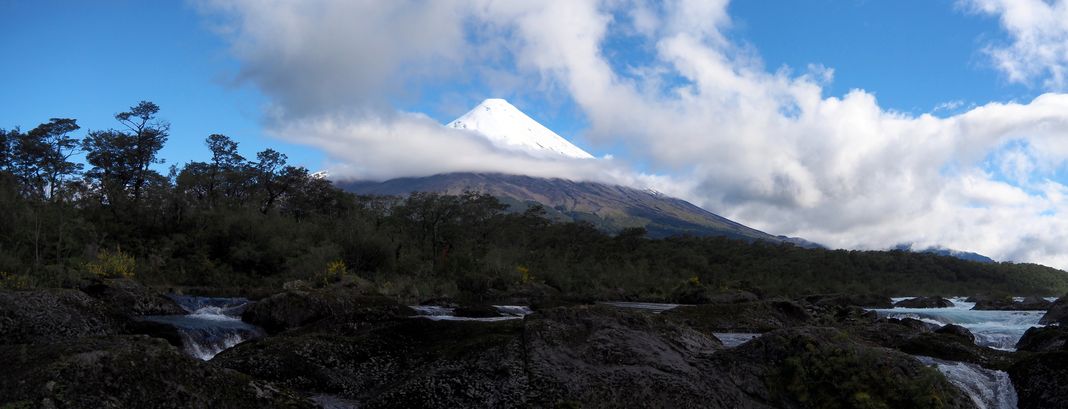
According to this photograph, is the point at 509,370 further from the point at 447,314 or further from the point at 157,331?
the point at 447,314

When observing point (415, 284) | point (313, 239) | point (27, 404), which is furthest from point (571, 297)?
point (27, 404)

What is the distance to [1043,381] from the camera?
32.5 feet

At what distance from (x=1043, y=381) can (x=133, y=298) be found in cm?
2562

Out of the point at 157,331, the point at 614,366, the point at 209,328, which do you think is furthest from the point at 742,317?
the point at 157,331

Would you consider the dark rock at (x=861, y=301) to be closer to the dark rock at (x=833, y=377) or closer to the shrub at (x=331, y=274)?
the shrub at (x=331, y=274)

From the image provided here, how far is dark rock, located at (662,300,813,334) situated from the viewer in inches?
766

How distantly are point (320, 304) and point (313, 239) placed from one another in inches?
1487

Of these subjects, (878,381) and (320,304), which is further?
(320,304)

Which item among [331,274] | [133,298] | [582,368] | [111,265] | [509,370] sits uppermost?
[582,368]

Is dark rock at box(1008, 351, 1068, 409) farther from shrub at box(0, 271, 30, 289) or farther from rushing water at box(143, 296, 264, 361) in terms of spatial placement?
shrub at box(0, 271, 30, 289)

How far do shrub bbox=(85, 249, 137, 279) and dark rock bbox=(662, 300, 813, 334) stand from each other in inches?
1125

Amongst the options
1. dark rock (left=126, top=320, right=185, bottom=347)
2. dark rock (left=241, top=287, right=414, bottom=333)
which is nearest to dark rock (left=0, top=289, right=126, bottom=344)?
dark rock (left=126, top=320, right=185, bottom=347)

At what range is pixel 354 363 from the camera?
29.1 feet

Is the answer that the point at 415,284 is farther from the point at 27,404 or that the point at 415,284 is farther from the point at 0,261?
the point at 27,404
